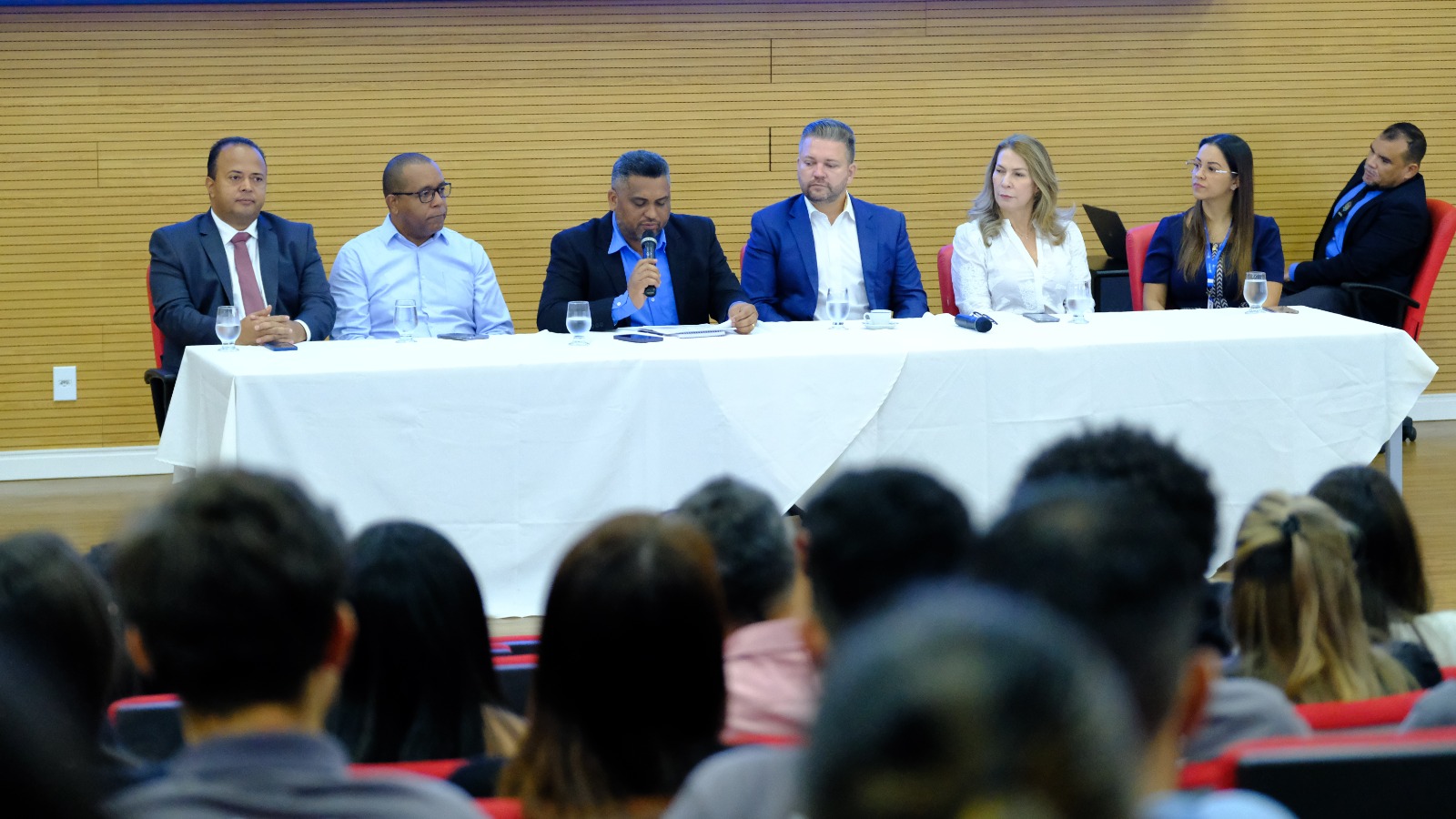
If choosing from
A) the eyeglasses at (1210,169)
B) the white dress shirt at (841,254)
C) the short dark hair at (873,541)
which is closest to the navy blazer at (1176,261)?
the eyeglasses at (1210,169)

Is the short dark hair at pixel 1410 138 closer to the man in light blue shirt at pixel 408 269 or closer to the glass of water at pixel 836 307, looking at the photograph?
the glass of water at pixel 836 307

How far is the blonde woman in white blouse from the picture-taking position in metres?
4.74

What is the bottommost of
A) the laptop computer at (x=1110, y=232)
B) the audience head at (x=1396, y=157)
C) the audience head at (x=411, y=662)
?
the audience head at (x=411, y=662)

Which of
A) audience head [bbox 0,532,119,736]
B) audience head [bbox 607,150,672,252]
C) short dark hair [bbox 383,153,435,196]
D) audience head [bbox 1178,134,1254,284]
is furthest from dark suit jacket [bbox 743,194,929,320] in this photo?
audience head [bbox 0,532,119,736]

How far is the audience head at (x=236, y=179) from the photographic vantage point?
4.37m

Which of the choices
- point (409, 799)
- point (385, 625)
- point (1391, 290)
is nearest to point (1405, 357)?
point (1391, 290)

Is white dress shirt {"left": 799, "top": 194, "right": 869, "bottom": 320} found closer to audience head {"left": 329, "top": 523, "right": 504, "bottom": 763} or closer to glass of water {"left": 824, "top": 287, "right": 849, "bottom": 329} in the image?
glass of water {"left": 824, "top": 287, "right": 849, "bottom": 329}

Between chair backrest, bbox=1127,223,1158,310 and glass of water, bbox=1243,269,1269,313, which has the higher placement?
chair backrest, bbox=1127,223,1158,310

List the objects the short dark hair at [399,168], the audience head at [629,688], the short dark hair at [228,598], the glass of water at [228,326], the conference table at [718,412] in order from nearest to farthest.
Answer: the short dark hair at [228,598] < the audience head at [629,688] < the conference table at [718,412] < the glass of water at [228,326] < the short dark hair at [399,168]

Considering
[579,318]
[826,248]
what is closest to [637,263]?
[579,318]

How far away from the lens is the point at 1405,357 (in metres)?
4.03

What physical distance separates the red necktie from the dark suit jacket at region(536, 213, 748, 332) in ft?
2.89

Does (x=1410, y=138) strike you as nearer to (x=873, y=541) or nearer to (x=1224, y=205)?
(x=1224, y=205)

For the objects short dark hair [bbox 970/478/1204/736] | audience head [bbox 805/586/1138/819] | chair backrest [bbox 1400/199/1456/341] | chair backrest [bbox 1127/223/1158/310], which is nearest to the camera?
audience head [bbox 805/586/1138/819]
